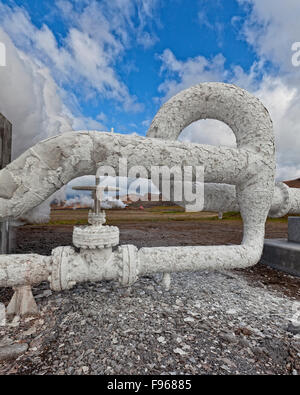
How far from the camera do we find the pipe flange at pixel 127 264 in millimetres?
1495

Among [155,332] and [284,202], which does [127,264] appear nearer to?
[155,332]

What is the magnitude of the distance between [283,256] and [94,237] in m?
3.31

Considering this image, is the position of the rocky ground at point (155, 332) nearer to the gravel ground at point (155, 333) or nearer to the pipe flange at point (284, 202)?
the gravel ground at point (155, 333)

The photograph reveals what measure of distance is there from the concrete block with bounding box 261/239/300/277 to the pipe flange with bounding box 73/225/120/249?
313 cm

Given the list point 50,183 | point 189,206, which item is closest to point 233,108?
point 189,206

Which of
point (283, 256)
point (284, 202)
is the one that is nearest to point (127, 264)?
point (284, 202)

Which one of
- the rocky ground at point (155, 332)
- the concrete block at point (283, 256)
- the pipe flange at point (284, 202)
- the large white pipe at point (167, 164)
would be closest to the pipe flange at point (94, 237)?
the large white pipe at point (167, 164)

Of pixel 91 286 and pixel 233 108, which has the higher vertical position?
pixel 233 108

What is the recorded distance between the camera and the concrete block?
9.71 feet

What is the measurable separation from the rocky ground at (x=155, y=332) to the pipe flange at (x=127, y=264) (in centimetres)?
44

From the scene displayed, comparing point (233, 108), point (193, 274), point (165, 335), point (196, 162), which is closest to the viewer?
point (165, 335)
